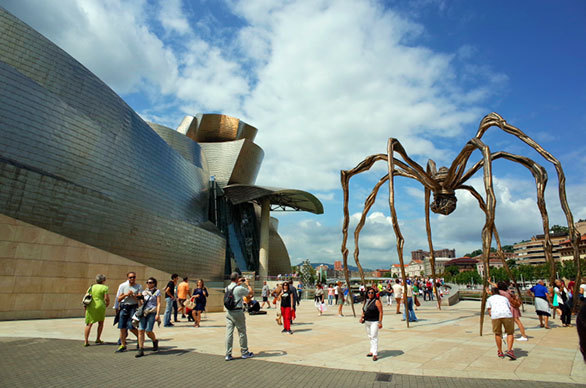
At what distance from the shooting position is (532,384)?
471 cm

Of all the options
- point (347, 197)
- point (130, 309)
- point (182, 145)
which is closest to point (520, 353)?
point (347, 197)

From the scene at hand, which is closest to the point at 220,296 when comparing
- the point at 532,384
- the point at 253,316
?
the point at 253,316

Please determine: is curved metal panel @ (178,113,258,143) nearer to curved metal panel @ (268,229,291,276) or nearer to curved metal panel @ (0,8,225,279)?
curved metal panel @ (0,8,225,279)

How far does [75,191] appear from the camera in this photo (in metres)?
18.9

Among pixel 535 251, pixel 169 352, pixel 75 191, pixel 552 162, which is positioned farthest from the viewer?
pixel 535 251

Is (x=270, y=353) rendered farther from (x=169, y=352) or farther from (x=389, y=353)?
(x=389, y=353)

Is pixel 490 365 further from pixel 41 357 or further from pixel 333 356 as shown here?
pixel 41 357

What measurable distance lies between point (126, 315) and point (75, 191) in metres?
15.0

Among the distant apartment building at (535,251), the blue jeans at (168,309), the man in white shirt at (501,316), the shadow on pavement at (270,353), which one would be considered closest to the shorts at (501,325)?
the man in white shirt at (501,316)

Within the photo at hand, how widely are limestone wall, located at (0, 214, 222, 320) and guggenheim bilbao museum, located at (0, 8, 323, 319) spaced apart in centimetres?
3

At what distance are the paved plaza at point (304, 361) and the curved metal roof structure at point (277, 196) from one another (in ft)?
114

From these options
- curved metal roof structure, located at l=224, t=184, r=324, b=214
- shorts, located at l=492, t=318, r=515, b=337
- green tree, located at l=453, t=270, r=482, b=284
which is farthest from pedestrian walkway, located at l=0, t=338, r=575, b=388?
green tree, located at l=453, t=270, r=482, b=284

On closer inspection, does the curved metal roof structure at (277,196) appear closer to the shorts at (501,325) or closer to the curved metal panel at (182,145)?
the curved metal panel at (182,145)

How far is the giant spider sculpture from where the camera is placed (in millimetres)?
7762
